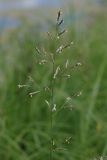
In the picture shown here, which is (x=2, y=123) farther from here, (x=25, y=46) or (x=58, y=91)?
(x=25, y=46)

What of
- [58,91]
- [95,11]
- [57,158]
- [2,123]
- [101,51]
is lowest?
[57,158]

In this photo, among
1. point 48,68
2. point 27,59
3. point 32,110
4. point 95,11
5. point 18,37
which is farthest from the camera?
point 95,11

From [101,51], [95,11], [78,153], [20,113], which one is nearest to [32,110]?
[20,113]

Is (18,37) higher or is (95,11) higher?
(95,11)

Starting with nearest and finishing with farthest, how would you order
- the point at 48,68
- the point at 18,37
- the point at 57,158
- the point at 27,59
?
the point at 57,158 < the point at 48,68 < the point at 27,59 < the point at 18,37

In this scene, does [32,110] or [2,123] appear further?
[32,110]

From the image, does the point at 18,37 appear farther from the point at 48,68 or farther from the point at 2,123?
the point at 2,123

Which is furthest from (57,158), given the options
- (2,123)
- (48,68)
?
(48,68)
